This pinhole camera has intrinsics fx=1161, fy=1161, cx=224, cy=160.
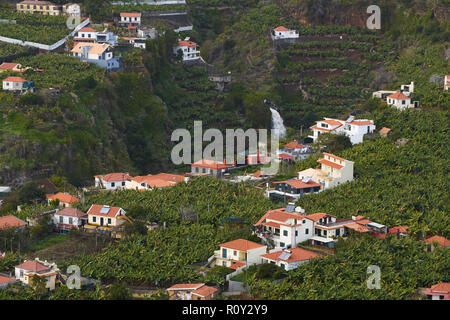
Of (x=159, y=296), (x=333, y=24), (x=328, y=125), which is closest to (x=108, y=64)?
(x=328, y=125)

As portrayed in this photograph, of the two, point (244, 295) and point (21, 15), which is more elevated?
point (21, 15)

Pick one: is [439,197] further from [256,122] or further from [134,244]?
[256,122]

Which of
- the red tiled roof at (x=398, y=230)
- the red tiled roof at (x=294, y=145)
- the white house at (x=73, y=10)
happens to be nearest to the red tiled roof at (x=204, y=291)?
the red tiled roof at (x=398, y=230)

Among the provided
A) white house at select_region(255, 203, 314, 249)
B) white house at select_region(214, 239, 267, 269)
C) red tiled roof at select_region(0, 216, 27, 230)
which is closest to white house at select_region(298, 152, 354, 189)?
white house at select_region(255, 203, 314, 249)

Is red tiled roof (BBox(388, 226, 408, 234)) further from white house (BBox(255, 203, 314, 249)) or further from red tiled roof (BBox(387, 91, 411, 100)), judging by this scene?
red tiled roof (BBox(387, 91, 411, 100))

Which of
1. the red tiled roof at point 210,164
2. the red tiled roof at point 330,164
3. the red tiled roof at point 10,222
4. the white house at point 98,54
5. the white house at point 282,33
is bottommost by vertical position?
the red tiled roof at point 10,222

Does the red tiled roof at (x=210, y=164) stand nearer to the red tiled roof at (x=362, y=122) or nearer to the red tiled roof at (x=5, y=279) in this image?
the red tiled roof at (x=362, y=122)
